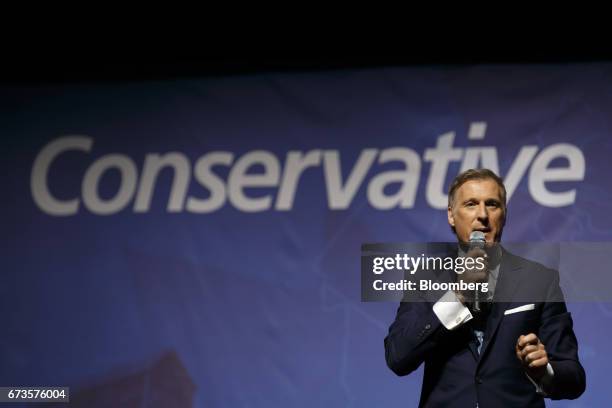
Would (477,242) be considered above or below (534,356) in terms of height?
above

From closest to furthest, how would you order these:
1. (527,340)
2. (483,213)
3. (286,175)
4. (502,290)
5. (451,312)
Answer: (527,340) < (451,312) < (502,290) < (483,213) < (286,175)

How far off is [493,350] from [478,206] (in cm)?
39

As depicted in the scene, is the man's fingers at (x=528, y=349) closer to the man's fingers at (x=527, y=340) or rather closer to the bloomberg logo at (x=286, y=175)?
the man's fingers at (x=527, y=340)

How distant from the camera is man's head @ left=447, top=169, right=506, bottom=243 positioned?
2.19 metres

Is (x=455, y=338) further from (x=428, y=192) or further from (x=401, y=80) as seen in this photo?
(x=401, y=80)

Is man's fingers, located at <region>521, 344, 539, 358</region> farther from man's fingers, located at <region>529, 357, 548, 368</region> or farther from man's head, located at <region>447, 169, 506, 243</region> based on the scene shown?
man's head, located at <region>447, 169, 506, 243</region>

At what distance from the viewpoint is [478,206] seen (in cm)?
223

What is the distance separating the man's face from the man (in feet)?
0.06

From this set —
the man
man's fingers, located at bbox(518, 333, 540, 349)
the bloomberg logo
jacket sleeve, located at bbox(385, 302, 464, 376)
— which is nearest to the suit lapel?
the man

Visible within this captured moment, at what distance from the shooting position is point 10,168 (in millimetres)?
3750

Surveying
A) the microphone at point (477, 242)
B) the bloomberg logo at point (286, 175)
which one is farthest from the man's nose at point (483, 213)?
the bloomberg logo at point (286, 175)

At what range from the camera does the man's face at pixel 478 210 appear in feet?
7.19

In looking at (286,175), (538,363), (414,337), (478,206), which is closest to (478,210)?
(478,206)

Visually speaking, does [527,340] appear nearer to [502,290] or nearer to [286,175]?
[502,290]
